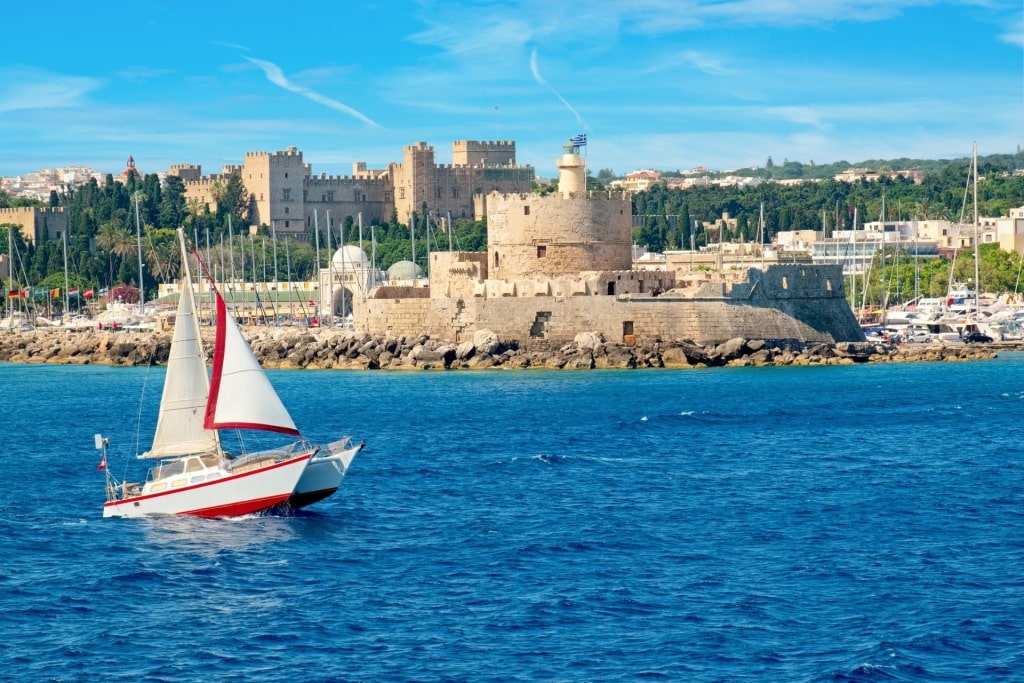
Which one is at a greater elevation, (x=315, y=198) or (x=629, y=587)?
(x=315, y=198)

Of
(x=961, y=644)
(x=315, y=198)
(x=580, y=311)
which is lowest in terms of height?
(x=961, y=644)

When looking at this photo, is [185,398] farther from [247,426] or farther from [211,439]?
[247,426]

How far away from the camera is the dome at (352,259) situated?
265 ft

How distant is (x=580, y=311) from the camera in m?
51.2

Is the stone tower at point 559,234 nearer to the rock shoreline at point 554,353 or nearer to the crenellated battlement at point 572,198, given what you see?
the crenellated battlement at point 572,198

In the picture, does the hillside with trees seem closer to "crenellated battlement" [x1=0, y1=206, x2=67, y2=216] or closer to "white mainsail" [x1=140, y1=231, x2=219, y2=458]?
"crenellated battlement" [x1=0, y1=206, x2=67, y2=216]

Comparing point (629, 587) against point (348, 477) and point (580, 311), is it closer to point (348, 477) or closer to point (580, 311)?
point (348, 477)

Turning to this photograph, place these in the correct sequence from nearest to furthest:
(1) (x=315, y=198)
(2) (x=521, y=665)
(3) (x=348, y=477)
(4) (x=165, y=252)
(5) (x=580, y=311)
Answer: (2) (x=521, y=665)
(3) (x=348, y=477)
(5) (x=580, y=311)
(4) (x=165, y=252)
(1) (x=315, y=198)

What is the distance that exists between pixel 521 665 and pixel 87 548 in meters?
8.05

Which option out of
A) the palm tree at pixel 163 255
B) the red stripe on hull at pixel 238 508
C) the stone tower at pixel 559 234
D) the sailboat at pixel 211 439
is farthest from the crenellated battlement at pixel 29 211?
the red stripe on hull at pixel 238 508

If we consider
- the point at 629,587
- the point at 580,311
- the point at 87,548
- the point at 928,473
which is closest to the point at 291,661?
the point at 629,587

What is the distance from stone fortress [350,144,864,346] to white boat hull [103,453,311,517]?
90.1ft

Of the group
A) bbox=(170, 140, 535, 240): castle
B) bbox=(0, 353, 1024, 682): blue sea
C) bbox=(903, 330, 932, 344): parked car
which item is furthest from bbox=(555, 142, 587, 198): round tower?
bbox=(170, 140, 535, 240): castle

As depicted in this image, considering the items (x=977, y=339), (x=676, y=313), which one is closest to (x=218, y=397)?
(x=676, y=313)
